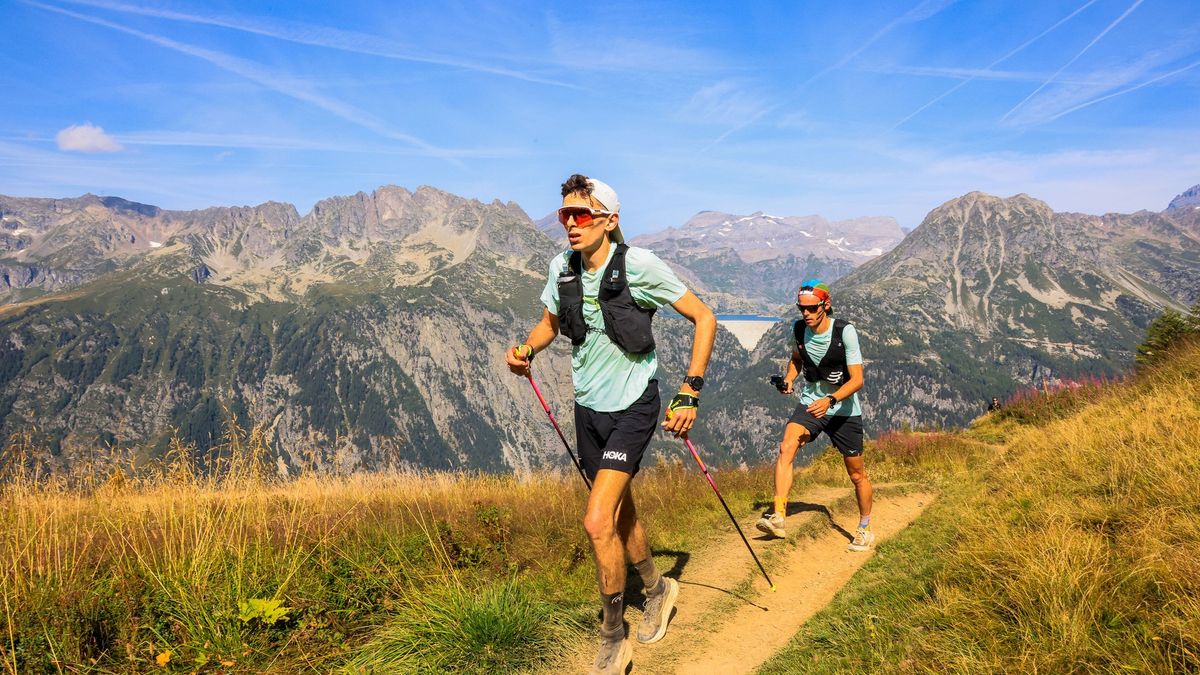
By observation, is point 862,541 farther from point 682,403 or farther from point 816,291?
point 682,403

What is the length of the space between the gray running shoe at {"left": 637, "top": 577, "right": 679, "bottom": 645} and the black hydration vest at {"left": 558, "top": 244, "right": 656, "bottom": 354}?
8.42ft

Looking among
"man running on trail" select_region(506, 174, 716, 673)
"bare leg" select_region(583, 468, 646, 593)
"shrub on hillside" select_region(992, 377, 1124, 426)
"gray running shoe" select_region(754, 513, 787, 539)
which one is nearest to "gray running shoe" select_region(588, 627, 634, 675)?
"man running on trail" select_region(506, 174, 716, 673)

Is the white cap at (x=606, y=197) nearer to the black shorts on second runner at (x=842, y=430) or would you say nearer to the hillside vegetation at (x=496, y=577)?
the hillside vegetation at (x=496, y=577)

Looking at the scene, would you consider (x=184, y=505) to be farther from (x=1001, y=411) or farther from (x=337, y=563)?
(x=1001, y=411)

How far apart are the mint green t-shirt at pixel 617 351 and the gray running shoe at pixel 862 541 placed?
5.23 m

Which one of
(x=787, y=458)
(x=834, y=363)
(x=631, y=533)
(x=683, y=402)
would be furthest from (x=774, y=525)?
(x=683, y=402)

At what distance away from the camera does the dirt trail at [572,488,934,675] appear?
5652mm

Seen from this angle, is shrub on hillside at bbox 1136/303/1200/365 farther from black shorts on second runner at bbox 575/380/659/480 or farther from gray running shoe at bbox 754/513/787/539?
black shorts on second runner at bbox 575/380/659/480

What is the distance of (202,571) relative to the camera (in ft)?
17.5

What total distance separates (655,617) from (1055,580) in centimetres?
328

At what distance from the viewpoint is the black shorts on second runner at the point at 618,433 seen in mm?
5082

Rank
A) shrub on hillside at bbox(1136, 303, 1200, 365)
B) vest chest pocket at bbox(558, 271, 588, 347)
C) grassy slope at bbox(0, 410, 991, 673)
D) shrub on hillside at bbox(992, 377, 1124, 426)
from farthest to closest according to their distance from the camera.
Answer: shrub on hillside at bbox(992, 377, 1124, 426) → shrub on hillside at bbox(1136, 303, 1200, 365) → vest chest pocket at bbox(558, 271, 588, 347) → grassy slope at bbox(0, 410, 991, 673)

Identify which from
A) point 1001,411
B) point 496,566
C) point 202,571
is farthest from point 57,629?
point 1001,411

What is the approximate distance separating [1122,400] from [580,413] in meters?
11.9
